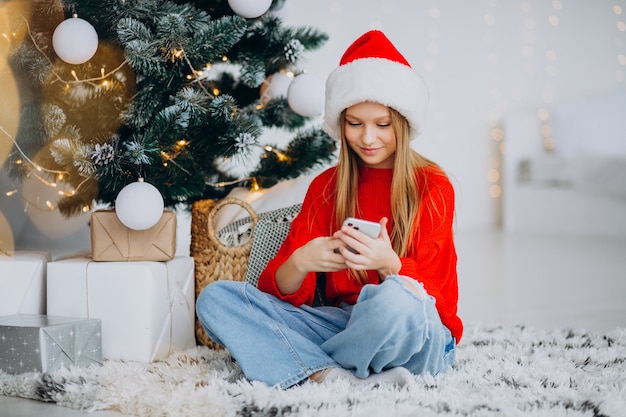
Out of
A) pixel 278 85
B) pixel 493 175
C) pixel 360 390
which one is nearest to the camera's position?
pixel 360 390

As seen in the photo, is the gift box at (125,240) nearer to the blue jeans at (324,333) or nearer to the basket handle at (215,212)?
the basket handle at (215,212)

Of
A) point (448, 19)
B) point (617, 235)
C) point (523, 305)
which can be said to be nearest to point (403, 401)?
point (523, 305)

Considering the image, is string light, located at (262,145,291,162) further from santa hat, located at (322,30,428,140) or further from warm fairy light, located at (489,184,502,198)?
warm fairy light, located at (489,184,502,198)

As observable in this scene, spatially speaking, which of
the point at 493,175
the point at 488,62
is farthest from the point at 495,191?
the point at 488,62

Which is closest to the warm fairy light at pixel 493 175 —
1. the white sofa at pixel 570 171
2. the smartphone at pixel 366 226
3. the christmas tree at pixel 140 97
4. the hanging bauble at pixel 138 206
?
the white sofa at pixel 570 171

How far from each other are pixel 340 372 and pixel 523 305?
1.00 meters

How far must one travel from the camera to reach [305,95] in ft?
5.24

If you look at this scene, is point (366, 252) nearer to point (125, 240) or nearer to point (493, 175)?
point (125, 240)

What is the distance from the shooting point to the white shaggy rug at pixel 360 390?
3.24ft

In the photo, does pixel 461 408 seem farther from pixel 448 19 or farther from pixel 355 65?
pixel 448 19

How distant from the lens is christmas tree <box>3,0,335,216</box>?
1415mm

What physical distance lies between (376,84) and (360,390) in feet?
1.71

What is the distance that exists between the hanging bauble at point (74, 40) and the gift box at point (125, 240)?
319 mm

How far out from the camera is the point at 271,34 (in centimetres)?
167
